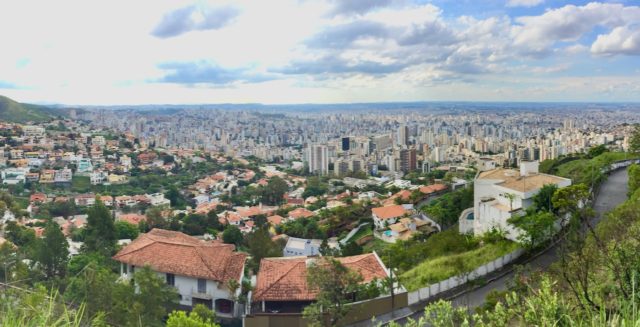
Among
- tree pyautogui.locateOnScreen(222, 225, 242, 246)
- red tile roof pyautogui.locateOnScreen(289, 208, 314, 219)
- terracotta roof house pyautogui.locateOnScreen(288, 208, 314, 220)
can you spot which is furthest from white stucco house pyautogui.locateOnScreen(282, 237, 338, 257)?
red tile roof pyautogui.locateOnScreen(289, 208, 314, 219)

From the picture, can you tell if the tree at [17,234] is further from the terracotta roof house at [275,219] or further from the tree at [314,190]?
the tree at [314,190]

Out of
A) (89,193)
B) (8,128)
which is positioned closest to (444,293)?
(89,193)

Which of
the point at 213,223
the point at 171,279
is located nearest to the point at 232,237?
the point at 213,223

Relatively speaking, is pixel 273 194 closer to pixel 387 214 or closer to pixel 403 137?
pixel 387 214

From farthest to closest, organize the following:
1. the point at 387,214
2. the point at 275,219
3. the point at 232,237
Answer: the point at 275,219 → the point at 387,214 → the point at 232,237

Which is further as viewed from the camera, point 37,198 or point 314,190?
point 314,190

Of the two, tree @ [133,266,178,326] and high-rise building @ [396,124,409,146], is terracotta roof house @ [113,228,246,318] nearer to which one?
tree @ [133,266,178,326]
